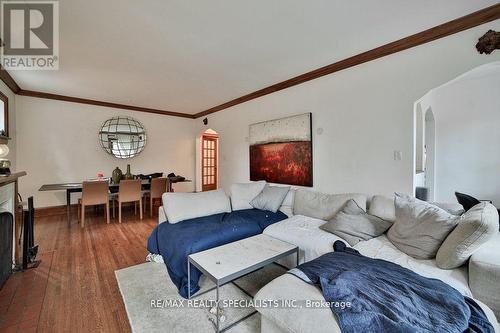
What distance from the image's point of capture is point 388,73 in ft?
8.62

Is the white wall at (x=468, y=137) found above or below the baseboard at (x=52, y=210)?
above

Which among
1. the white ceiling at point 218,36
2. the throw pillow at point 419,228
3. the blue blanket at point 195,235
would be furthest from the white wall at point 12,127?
the throw pillow at point 419,228

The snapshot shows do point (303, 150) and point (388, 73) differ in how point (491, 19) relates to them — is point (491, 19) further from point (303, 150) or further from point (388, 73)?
point (303, 150)

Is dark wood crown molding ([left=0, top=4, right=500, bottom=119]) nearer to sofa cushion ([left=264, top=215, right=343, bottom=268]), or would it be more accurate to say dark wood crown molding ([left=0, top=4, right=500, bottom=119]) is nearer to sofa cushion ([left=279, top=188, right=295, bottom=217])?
sofa cushion ([left=279, top=188, right=295, bottom=217])

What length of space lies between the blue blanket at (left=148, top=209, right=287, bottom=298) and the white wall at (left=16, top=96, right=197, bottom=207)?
11.3ft

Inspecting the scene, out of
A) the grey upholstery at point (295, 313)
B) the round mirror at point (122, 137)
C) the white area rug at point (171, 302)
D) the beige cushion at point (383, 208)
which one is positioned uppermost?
the round mirror at point (122, 137)

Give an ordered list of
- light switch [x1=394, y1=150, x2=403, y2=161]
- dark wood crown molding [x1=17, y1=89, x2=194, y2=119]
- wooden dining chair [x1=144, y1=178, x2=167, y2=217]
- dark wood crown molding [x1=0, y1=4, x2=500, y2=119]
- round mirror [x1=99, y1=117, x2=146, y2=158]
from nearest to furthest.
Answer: dark wood crown molding [x1=0, y1=4, x2=500, y2=119]
light switch [x1=394, y1=150, x2=403, y2=161]
dark wood crown molding [x1=17, y1=89, x2=194, y2=119]
wooden dining chair [x1=144, y1=178, x2=167, y2=217]
round mirror [x1=99, y1=117, x2=146, y2=158]

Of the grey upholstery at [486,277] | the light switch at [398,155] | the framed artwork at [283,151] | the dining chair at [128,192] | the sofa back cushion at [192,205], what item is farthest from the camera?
the dining chair at [128,192]

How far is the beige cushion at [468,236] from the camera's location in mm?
1433

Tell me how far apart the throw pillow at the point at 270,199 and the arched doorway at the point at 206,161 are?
3.09 m

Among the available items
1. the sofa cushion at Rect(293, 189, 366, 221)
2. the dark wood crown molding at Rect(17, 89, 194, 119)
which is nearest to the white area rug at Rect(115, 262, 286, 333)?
the sofa cushion at Rect(293, 189, 366, 221)

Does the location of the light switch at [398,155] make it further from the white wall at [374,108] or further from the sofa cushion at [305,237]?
the sofa cushion at [305,237]

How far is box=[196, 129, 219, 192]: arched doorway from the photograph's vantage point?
255 inches

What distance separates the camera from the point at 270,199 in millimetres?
3334
